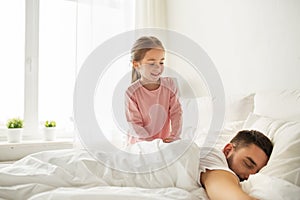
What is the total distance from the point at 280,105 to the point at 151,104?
0.76m

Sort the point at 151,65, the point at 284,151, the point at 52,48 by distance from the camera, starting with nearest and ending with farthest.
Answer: the point at 284,151
the point at 151,65
the point at 52,48

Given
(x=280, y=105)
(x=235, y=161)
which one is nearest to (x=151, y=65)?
(x=280, y=105)

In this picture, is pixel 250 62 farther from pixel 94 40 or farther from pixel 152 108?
pixel 94 40

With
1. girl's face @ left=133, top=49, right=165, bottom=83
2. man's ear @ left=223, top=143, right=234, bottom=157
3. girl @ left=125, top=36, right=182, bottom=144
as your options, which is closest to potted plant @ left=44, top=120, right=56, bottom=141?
girl @ left=125, top=36, right=182, bottom=144

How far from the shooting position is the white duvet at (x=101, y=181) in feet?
3.10

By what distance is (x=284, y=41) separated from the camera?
1710 millimetres

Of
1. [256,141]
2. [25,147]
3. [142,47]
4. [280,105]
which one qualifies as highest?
[142,47]

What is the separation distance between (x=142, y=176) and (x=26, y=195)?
0.37m

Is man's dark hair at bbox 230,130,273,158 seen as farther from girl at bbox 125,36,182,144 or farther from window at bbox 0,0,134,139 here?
window at bbox 0,0,134,139

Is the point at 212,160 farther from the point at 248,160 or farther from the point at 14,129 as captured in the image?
the point at 14,129

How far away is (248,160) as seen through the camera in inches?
47.5

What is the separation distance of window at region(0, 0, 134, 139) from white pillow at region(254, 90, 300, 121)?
122 cm

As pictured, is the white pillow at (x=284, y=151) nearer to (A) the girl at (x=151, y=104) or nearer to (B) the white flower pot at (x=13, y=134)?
(A) the girl at (x=151, y=104)

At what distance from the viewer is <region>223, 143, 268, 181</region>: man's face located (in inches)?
47.2
